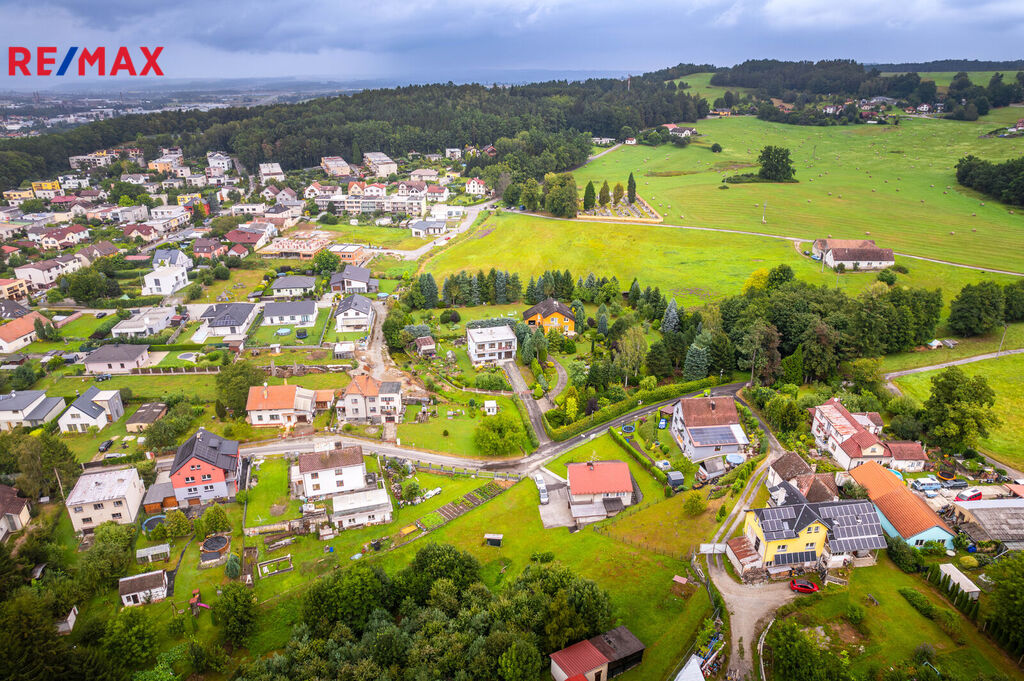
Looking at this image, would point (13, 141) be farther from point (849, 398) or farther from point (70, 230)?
point (849, 398)

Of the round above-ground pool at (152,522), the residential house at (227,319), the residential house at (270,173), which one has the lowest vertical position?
the round above-ground pool at (152,522)

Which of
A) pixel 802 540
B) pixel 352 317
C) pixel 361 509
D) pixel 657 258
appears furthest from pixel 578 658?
pixel 657 258

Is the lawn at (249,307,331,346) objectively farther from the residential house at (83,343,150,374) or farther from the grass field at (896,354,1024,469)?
the grass field at (896,354,1024,469)

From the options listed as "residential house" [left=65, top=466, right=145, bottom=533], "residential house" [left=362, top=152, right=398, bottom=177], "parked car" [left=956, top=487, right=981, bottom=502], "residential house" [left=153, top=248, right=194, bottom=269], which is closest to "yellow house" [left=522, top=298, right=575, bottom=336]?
"parked car" [left=956, top=487, right=981, bottom=502]

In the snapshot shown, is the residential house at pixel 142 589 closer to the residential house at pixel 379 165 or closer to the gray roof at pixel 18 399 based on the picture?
the gray roof at pixel 18 399

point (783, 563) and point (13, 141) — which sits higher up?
point (13, 141)

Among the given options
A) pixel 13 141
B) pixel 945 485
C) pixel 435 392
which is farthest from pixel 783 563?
pixel 13 141

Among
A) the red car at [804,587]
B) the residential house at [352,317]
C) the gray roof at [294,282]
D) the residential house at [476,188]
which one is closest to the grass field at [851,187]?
the residential house at [476,188]

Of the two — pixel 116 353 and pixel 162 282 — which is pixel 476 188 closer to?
pixel 162 282
